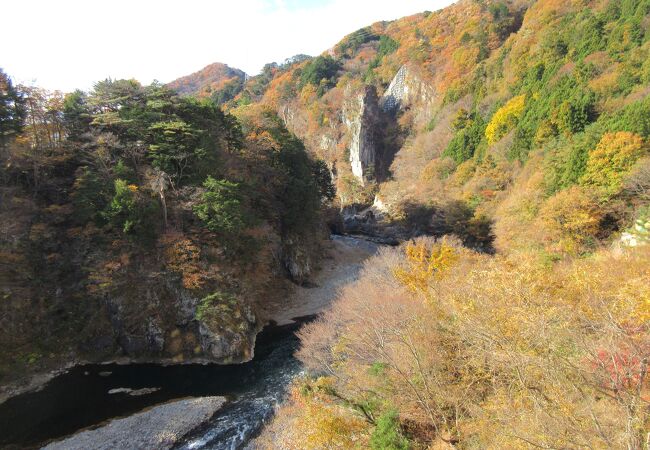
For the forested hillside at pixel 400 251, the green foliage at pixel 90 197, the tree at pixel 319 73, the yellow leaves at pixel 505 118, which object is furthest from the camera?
the tree at pixel 319 73

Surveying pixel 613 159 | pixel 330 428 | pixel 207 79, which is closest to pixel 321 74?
pixel 207 79

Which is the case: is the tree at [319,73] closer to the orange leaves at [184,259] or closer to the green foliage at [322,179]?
the green foliage at [322,179]

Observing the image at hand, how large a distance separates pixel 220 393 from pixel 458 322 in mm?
11851

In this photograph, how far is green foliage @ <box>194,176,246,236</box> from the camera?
2244 cm

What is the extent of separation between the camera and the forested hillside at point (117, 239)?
2003 centimetres

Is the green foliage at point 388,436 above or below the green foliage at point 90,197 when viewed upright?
below

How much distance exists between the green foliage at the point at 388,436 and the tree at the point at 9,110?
25.4 meters

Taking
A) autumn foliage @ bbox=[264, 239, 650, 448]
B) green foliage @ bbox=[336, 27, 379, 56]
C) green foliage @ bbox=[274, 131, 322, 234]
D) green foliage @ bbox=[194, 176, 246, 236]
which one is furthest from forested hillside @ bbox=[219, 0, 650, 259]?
green foliage @ bbox=[194, 176, 246, 236]

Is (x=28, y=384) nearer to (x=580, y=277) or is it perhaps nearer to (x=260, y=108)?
(x=580, y=277)

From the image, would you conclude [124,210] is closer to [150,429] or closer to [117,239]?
[117,239]

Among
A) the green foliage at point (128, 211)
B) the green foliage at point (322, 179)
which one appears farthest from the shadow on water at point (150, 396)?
the green foliage at point (322, 179)

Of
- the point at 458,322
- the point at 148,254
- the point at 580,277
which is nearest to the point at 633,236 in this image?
the point at 580,277

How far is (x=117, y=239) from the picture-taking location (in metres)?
21.5

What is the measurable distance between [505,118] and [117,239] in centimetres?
3951
